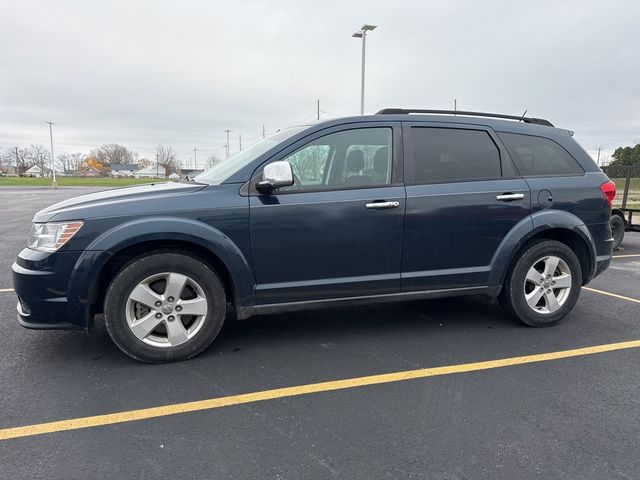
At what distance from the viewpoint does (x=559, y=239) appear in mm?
4348

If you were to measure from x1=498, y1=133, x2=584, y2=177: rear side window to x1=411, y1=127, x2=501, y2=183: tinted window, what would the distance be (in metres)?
0.21

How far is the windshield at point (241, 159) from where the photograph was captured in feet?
12.1

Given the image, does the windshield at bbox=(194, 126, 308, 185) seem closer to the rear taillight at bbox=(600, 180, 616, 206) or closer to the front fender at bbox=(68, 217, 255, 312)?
the front fender at bbox=(68, 217, 255, 312)

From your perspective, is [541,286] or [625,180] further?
[625,180]

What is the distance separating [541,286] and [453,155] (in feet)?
4.84

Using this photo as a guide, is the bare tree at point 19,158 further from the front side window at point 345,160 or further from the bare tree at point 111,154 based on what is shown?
the front side window at point 345,160

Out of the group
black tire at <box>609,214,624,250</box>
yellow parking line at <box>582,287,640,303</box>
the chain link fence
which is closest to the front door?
yellow parking line at <box>582,287,640,303</box>

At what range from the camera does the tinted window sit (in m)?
3.90

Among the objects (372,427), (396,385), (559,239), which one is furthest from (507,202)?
(372,427)

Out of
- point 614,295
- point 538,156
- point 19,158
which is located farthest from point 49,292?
point 19,158

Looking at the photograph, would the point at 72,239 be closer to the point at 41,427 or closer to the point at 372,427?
the point at 41,427

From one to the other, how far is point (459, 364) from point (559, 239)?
1.79 m

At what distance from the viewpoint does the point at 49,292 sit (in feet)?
10.5

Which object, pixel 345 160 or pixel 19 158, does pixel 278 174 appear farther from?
pixel 19 158
